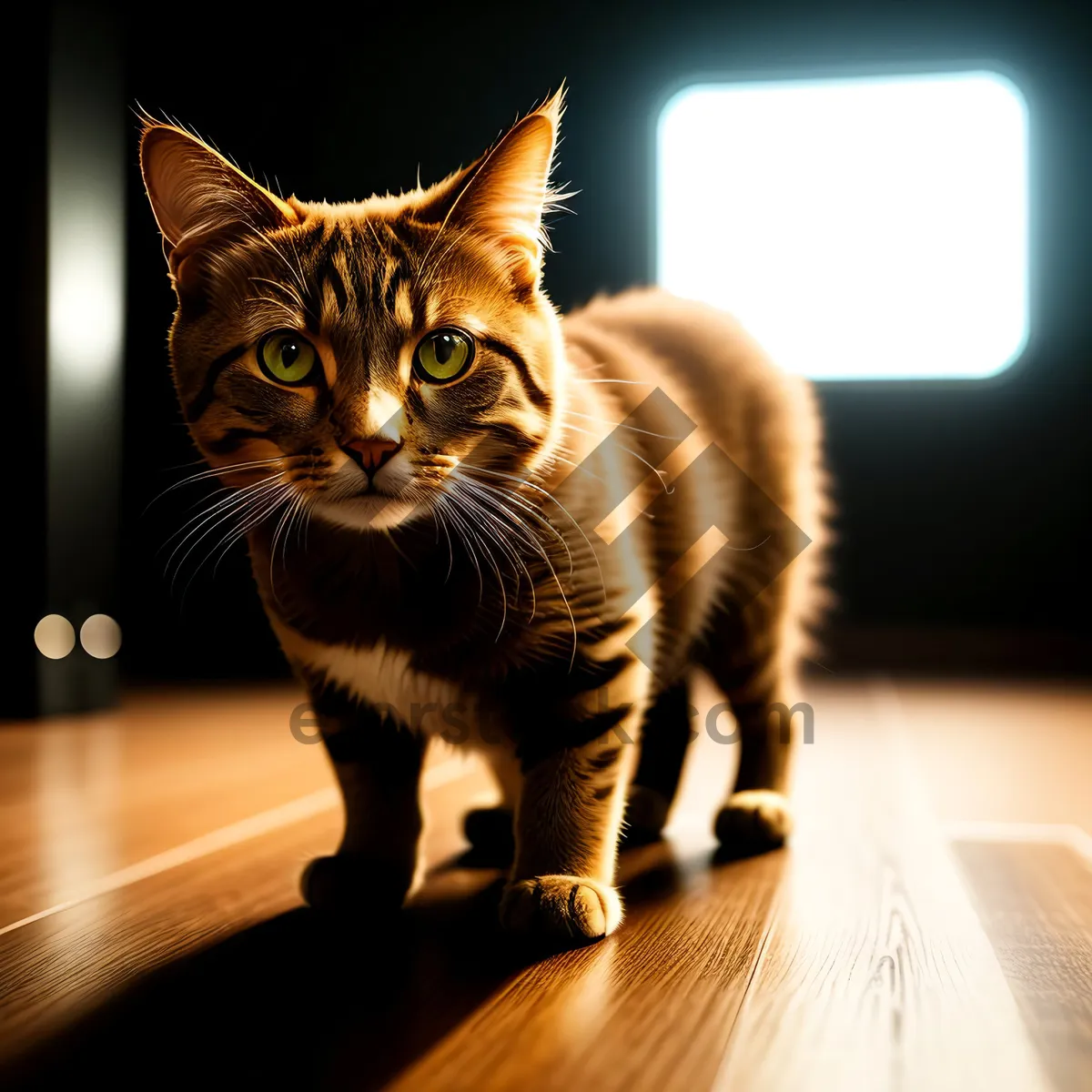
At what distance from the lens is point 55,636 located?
2117mm

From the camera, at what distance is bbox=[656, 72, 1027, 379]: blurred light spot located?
295 centimetres

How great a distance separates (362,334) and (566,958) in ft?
1.53

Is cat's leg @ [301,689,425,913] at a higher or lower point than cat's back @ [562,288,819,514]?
lower

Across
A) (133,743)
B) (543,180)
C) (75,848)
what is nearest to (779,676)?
(543,180)

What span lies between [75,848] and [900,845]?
82cm

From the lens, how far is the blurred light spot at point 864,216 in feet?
9.68

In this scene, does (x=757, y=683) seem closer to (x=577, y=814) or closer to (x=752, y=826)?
(x=752, y=826)

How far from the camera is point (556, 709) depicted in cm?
87

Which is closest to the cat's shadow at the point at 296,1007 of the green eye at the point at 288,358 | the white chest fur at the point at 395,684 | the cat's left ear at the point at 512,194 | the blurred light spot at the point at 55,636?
the white chest fur at the point at 395,684

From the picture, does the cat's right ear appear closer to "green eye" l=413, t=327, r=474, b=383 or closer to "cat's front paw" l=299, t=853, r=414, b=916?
"green eye" l=413, t=327, r=474, b=383

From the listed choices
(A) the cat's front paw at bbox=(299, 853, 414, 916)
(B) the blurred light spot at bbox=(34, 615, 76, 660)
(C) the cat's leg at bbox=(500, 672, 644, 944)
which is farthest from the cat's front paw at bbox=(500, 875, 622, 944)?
(B) the blurred light spot at bbox=(34, 615, 76, 660)

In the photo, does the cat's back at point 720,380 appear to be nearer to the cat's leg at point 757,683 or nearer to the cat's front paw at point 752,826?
the cat's leg at point 757,683

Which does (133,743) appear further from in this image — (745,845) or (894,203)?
(894,203)

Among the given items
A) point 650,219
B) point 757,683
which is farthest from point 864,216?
point 757,683
